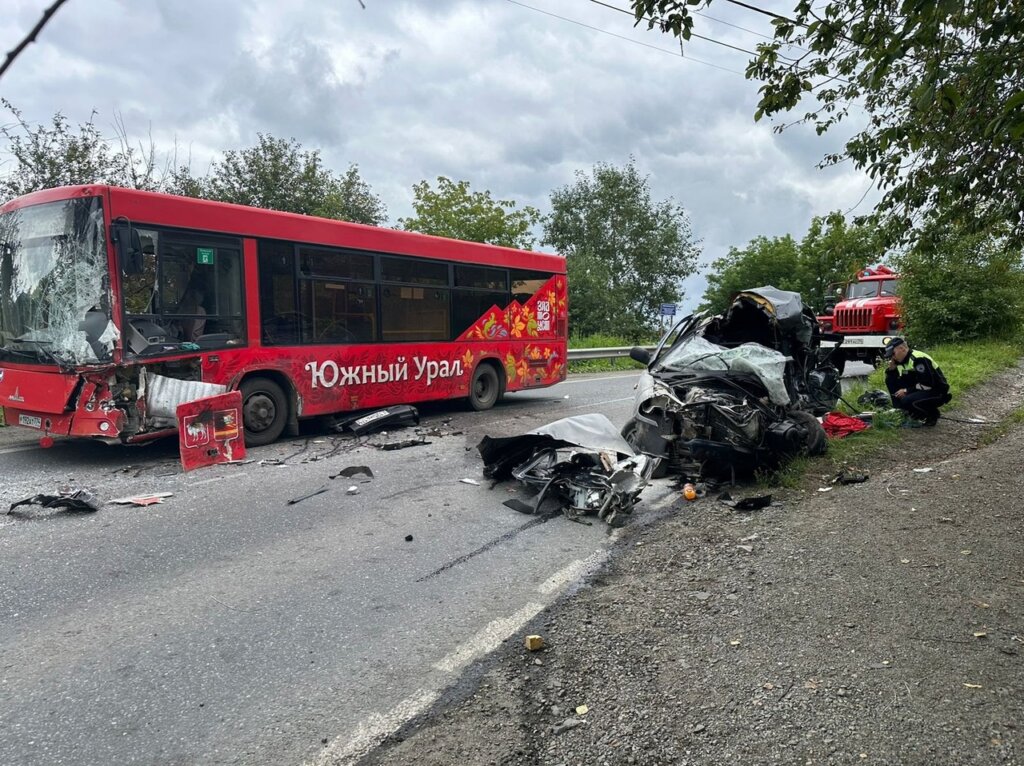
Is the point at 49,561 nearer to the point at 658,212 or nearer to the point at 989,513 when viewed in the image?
the point at 989,513

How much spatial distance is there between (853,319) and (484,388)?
11.1m

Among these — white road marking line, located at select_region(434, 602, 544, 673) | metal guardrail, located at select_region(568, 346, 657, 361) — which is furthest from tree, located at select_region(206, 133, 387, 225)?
white road marking line, located at select_region(434, 602, 544, 673)

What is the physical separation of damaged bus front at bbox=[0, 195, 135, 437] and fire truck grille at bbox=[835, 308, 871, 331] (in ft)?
55.4

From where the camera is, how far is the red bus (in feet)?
24.2

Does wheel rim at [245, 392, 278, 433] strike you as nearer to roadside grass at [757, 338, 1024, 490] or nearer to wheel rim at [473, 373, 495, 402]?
wheel rim at [473, 373, 495, 402]

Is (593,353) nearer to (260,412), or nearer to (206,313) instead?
(260,412)

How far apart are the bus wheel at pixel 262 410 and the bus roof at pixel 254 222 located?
6.20ft

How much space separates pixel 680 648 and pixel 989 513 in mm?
3221

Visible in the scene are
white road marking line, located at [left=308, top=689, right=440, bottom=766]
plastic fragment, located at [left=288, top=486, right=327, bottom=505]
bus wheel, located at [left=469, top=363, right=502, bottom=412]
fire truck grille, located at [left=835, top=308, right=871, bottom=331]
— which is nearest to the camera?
white road marking line, located at [left=308, top=689, right=440, bottom=766]

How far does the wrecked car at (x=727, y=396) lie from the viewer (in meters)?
6.70

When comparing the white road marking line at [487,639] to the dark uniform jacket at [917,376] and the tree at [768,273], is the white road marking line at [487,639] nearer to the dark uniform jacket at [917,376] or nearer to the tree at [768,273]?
the dark uniform jacket at [917,376]

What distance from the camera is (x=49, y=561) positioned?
4.65 m

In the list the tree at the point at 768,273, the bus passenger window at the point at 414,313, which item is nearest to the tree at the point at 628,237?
the tree at the point at 768,273

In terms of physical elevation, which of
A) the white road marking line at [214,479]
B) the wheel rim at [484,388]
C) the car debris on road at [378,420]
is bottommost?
the white road marking line at [214,479]
